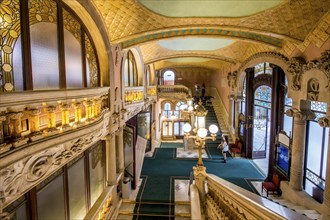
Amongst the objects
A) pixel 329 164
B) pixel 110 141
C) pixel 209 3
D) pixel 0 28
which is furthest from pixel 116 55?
pixel 329 164

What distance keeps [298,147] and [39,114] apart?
23.6 ft

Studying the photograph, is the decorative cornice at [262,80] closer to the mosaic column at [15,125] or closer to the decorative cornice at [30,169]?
the decorative cornice at [30,169]

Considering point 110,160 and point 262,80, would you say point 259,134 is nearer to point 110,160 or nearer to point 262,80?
point 262,80

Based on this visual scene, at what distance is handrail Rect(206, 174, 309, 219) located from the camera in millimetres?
2744

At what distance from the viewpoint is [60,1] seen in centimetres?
420

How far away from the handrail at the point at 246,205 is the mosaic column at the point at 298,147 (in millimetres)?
3803

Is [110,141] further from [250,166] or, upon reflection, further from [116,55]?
[250,166]

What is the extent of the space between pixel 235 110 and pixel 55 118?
11.9 metres

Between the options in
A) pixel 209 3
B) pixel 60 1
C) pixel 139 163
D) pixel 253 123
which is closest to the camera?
pixel 60 1

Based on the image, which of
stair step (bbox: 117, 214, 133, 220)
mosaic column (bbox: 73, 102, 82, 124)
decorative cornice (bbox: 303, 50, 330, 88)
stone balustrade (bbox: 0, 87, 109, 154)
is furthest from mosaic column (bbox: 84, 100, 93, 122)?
decorative cornice (bbox: 303, 50, 330, 88)

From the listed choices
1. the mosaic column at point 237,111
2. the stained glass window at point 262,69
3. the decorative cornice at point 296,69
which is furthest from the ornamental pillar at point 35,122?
the mosaic column at point 237,111

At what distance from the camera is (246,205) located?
3.25 meters

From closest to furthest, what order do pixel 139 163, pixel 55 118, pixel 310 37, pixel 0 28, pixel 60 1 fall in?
pixel 0 28 → pixel 55 118 → pixel 60 1 → pixel 310 37 → pixel 139 163

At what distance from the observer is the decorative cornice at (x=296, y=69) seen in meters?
6.64
